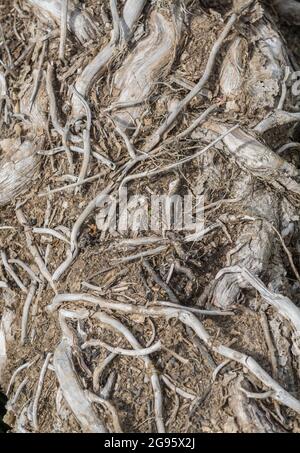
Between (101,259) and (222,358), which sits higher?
(101,259)

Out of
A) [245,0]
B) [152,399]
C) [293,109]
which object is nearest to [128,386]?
[152,399]

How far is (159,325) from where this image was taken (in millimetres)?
2359

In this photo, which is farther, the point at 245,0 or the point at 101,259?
the point at 245,0

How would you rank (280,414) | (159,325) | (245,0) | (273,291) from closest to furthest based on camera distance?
(280,414) → (159,325) → (273,291) → (245,0)

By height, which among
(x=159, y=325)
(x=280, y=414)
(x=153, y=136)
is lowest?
(x=280, y=414)

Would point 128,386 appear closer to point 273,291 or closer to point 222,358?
point 222,358

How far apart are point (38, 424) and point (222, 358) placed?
2.22ft

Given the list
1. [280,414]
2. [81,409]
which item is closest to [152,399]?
[81,409]

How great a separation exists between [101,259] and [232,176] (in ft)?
1.93

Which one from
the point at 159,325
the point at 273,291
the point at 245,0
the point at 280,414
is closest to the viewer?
the point at 280,414

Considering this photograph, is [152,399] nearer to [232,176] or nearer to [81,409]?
[81,409]

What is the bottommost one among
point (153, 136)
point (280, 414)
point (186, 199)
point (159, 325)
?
point (280, 414)

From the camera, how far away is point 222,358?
2.30 meters

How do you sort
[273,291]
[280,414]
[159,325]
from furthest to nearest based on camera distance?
[273,291], [159,325], [280,414]
